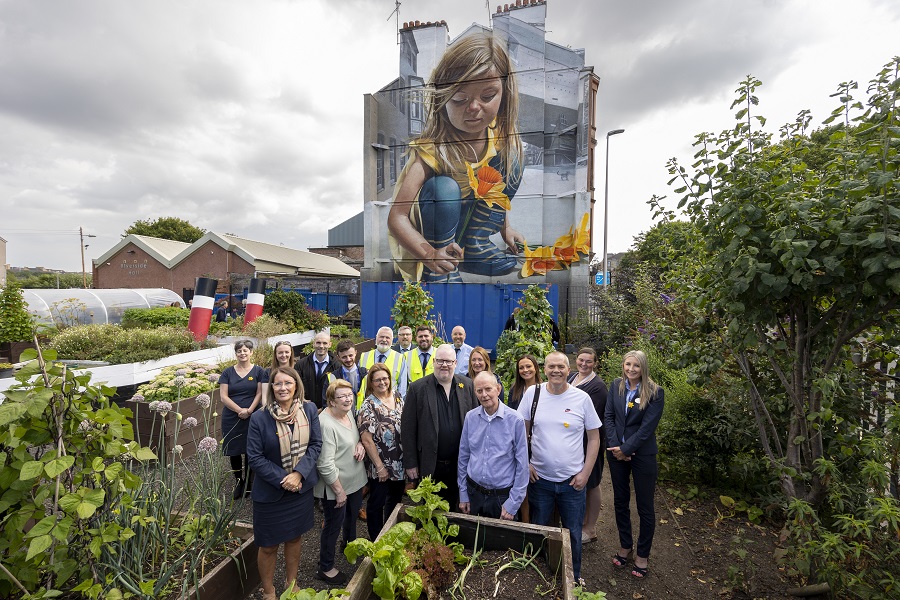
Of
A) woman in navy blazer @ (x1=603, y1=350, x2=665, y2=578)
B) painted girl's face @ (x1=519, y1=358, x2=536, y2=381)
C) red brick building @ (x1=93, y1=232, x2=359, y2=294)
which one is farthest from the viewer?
red brick building @ (x1=93, y1=232, x2=359, y2=294)

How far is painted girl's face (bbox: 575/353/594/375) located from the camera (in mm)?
3975

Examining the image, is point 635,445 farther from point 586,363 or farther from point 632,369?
point 586,363

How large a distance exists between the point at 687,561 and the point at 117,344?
8.22 metres

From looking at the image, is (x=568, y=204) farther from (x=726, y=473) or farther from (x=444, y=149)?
(x=726, y=473)

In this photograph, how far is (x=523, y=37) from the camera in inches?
578

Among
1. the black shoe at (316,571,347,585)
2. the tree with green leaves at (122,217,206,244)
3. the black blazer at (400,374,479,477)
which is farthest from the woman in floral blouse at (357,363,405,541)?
the tree with green leaves at (122,217,206,244)

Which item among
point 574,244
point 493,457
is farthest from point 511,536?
point 574,244

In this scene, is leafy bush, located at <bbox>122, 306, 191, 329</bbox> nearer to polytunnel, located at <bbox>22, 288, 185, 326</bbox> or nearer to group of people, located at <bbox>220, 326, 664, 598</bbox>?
polytunnel, located at <bbox>22, 288, 185, 326</bbox>

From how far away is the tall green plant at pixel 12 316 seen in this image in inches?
293

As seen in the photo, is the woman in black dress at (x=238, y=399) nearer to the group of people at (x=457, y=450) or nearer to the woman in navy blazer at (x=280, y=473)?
the group of people at (x=457, y=450)

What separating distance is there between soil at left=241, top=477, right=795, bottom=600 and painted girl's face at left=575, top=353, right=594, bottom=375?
5.27ft

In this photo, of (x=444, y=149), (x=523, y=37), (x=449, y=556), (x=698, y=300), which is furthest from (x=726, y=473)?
(x=523, y=37)

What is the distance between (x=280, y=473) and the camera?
2.90m

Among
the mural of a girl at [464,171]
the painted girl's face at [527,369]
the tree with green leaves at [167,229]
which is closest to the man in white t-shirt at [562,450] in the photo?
the painted girl's face at [527,369]
